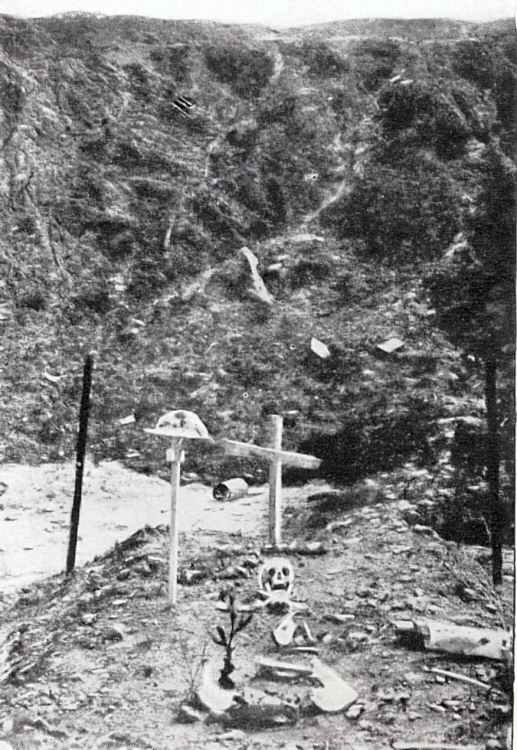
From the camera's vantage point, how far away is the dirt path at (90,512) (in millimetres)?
7242

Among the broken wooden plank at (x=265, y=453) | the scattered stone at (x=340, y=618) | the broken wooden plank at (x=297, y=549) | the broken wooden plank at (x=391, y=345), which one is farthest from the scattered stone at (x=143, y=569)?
the broken wooden plank at (x=391, y=345)

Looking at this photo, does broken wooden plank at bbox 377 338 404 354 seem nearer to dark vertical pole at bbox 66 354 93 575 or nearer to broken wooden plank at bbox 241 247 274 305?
broken wooden plank at bbox 241 247 274 305

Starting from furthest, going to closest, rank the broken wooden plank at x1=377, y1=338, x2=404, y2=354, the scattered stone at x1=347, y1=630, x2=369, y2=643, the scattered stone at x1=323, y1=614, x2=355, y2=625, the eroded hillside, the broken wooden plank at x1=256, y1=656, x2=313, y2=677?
the broken wooden plank at x1=377, y1=338, x2=404, y2=354, the eroded hillside, the scattered stone at x1=323, y1=614, x2=355, y2=625, the scattered stone at x1=347, y1=630, x2=369, y2=643, the broken wooden plank at x1=256, y1=656, x2=313, y2=677

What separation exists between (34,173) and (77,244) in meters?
1.02

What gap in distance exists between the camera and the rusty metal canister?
291 inches

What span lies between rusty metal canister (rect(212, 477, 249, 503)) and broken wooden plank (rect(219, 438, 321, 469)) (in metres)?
0.53

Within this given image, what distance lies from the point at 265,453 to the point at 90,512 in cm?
173

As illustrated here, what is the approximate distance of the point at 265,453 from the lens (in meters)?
6.94

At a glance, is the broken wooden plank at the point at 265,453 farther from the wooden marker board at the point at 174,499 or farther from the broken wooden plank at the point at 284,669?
the broken wooden plank at the point at 284,669

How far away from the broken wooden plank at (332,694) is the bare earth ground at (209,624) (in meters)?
0.07

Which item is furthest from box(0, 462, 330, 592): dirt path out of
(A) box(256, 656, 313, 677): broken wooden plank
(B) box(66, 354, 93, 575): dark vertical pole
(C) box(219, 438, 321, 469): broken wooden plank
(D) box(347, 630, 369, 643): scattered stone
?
(A) box(256, 656, 313, 677): broken wooden plank

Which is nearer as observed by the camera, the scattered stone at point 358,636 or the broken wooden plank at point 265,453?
the scattered stone at point 358,636

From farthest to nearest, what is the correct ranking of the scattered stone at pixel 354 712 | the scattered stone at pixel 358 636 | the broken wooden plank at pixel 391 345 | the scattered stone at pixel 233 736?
the broken wooden plank at pixel 391 345 → the scattered stone at pixel 358 636 → the scattered stone at pixel 354 712 → the scattered stone at pixel 233 736

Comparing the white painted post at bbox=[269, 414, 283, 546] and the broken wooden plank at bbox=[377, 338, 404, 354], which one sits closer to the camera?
the white painted post at bbox=[269, 414, 283, 546]
